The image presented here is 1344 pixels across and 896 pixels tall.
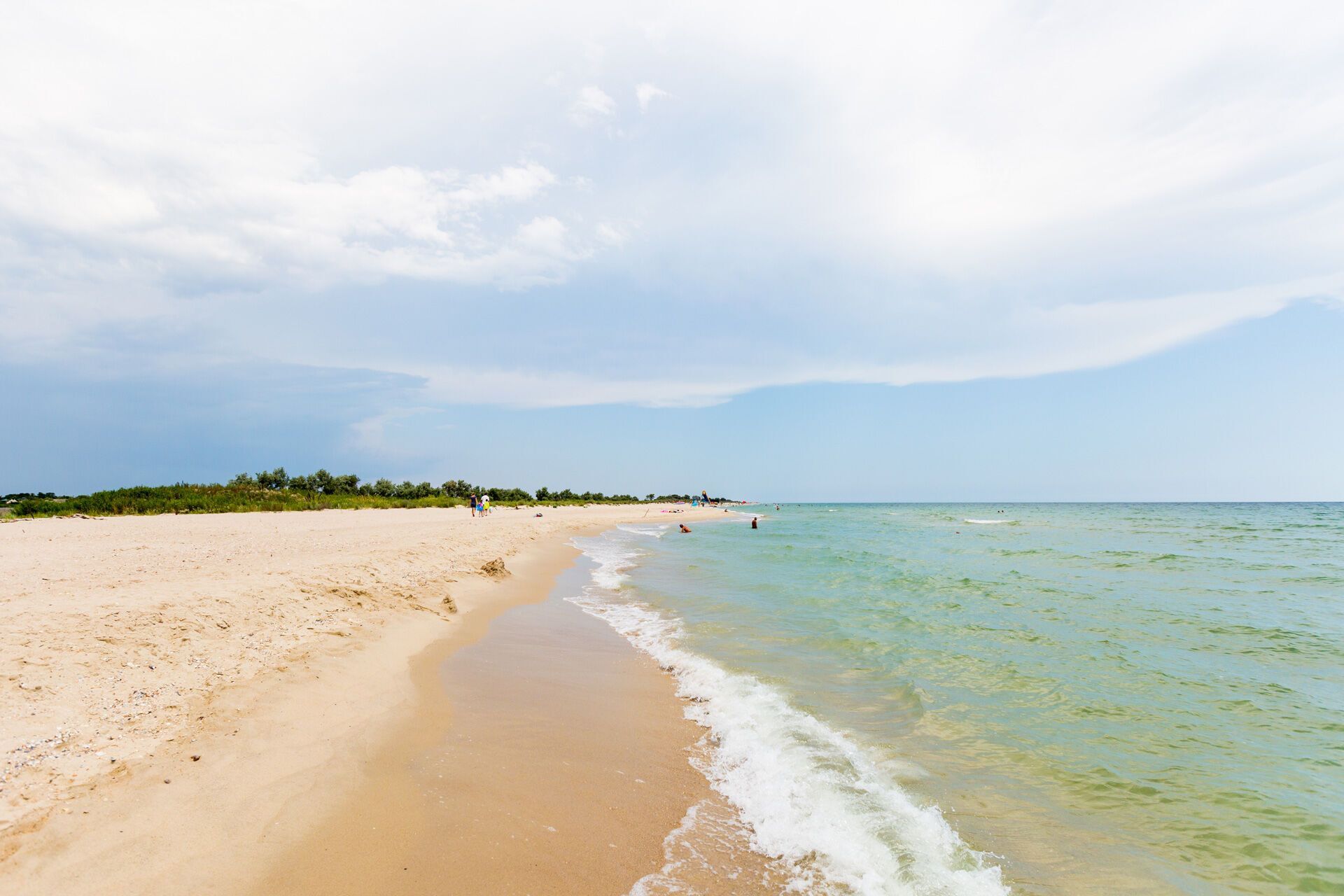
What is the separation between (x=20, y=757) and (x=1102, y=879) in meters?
7.84

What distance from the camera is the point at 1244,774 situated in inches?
225

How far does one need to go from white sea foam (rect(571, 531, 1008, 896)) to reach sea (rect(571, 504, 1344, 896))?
22mm

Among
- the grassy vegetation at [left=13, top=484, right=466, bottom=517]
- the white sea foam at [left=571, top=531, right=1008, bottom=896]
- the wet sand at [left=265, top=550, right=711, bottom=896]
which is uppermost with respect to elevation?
the grassy vegetation at [left=13, top=484, right=466, bottom=517]

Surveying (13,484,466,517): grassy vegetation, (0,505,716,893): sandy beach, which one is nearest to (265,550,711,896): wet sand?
(0,505,716,893): sandy beach

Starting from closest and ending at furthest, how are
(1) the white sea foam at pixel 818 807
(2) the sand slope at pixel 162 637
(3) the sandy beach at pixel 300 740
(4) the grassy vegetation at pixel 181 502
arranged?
1. (3) the sandy beach at pixel 300 740
2. (1) the white sea foam at pixel 818 807
3. (2) the sand slope at pixel 162 637
4. (4) the grassy vegetation at pixel 181 502

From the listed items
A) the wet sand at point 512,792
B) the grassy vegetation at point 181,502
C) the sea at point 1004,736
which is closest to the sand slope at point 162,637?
the wet sand at point 512,792

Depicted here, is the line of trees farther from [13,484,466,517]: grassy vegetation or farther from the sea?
the sea

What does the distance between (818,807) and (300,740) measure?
15.3 ft

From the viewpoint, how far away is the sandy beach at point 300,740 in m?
3.60

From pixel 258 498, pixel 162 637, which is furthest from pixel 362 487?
pixel 162 637

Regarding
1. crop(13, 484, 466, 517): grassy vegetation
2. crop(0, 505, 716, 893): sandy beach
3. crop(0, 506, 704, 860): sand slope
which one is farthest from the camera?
crop(13, 484, 466, 517): grassy vegetation

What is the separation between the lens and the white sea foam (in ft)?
13.2

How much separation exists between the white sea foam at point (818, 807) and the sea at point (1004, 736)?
0.07ft

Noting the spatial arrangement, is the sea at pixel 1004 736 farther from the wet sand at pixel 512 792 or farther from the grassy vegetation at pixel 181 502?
the grassy vegetation at pixel 181 502
